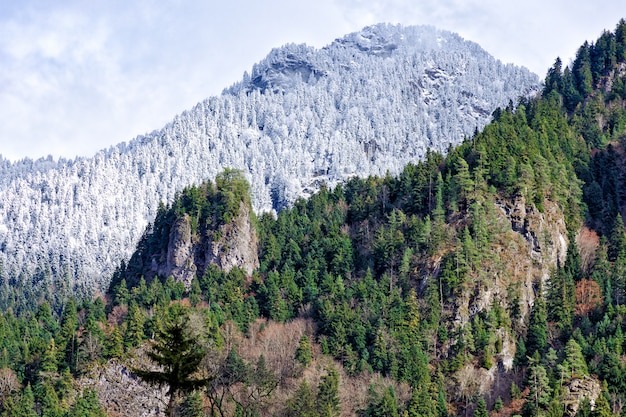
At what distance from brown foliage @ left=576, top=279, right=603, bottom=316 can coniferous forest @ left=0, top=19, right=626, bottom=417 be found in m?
0.29

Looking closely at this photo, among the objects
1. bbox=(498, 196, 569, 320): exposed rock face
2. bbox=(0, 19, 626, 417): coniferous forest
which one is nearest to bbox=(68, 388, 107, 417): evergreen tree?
bbox=(0, 19, 626, 417): coniferous forest

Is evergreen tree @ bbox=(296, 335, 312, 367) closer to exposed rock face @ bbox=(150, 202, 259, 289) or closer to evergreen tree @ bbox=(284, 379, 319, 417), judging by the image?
evergreen tree @ bbox=(284, 379, 319, 417)

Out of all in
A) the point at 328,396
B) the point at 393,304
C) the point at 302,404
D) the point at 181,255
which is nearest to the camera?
the point at 302,404

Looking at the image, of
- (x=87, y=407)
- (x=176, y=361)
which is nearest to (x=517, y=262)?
(x=87, y=407)

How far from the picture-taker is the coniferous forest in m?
95.8

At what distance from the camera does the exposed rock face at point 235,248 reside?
416ft

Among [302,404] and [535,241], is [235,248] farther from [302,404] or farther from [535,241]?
[302,404]

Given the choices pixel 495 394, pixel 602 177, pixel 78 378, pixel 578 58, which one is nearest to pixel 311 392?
pixel 495 394

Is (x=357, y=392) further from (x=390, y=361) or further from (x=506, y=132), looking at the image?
(x=506, y=132)

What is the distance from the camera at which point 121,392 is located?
335 ft

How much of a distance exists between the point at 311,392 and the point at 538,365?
24056 mm

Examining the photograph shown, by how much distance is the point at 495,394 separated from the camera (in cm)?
9894

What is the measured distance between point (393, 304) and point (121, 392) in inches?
1284

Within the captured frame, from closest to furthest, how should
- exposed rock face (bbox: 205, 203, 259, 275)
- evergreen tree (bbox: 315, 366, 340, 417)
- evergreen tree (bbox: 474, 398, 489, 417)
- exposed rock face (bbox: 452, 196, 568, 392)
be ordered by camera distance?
evergreen tree (bbox: 474, 398, 489, 417) → evergreen tree (bbox: 315, 366, 340, 417) → exposed rock face (bbox: 452, 196, 568, 392) → exposed rock face (bbox: 205, 203, 259, 275)
